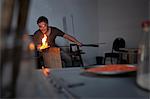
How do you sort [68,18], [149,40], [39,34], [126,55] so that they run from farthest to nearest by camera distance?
1. [68,18]
2. [126,55]
3. [39,34]
4. [149,40]

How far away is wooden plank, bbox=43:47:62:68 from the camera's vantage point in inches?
105

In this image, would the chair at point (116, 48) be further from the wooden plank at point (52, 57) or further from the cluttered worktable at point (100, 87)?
the cluttered worktable at point (100, 87)

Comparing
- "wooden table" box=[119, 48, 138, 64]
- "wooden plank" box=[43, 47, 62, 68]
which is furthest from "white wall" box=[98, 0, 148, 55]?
"wooden plank" box=[43, 47, 62, 68]

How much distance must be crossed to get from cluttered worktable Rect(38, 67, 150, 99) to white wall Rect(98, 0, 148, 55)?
4918 millimetres

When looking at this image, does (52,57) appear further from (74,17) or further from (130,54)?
(74,17)

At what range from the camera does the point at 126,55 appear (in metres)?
4.60

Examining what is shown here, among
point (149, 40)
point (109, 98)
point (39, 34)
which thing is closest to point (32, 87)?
point (109, 98)

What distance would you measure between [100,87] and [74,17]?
472 centimetres

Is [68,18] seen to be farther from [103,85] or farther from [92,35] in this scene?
[103,85]

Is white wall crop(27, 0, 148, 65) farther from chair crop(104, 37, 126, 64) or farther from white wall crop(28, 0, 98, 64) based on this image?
chair crop(104, 37, 126, 64)

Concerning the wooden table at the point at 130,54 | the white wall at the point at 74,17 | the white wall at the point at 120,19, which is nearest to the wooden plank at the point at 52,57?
the wooden table at the point at 130,54

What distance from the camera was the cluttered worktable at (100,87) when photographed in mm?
571

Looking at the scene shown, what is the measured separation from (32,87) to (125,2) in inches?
208

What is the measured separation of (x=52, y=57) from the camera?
270 cm
